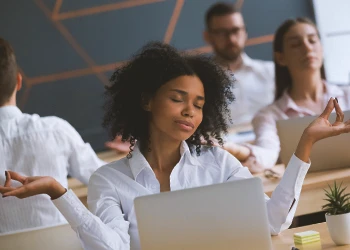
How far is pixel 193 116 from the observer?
8.54 feet

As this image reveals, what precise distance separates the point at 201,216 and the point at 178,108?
26.8 inches

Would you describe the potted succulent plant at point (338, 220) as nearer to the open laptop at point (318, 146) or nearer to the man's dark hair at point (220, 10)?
the open laptop at point (318, 146)

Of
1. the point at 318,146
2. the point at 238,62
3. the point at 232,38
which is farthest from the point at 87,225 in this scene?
the point at 238,62

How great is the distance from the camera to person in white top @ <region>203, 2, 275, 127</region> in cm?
580

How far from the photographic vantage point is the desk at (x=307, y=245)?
2.30 metres

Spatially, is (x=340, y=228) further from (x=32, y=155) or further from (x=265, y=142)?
(x=265, y=142)

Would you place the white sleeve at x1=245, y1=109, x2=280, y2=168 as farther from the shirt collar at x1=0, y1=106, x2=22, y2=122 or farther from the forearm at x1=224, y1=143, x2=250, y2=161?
the shirt collar at x1=0, y1=106, x2=22, y2=122

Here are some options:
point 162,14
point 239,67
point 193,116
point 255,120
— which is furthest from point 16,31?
point 193,116

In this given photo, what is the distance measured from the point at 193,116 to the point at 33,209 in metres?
1.13

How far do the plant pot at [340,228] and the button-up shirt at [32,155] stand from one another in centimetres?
150

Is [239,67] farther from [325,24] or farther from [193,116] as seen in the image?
[193,116]

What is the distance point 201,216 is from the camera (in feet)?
6.62

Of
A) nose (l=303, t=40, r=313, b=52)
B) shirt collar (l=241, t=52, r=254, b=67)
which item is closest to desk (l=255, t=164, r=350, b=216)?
nose (l=303, t=40, r=313, b=52)

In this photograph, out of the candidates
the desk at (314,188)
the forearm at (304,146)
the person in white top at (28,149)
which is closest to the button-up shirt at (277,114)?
the desk at (314,188)
